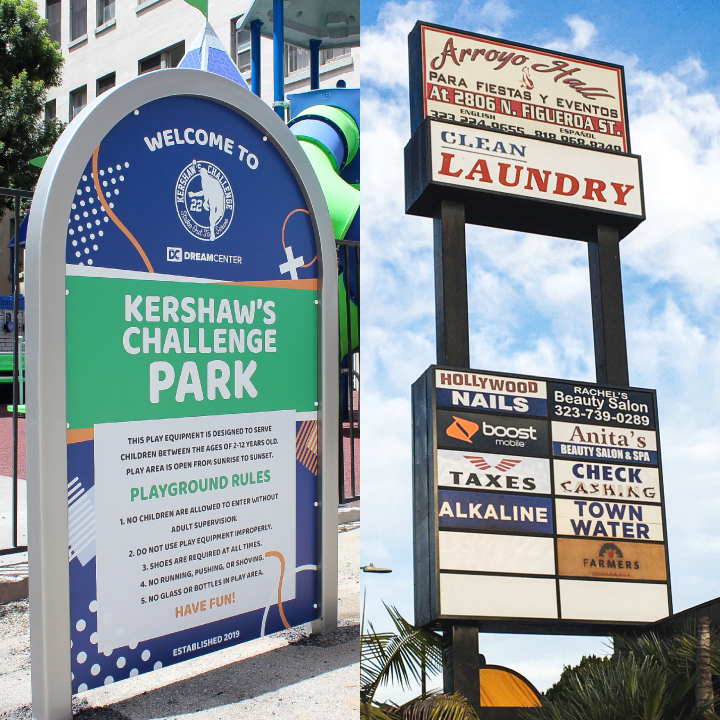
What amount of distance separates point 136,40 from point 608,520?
17.8 metres

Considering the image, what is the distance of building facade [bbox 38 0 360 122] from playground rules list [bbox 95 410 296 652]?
1501 cm

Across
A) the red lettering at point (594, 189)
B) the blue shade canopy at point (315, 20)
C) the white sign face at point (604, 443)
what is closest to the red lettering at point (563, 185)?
the red lettering at point (594, 189)

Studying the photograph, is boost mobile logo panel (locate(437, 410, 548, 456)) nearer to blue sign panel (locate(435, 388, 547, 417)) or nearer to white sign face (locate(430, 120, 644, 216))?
blue sign panel (locate(435, 388, 547, 417))

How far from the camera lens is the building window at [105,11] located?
18.0 meters

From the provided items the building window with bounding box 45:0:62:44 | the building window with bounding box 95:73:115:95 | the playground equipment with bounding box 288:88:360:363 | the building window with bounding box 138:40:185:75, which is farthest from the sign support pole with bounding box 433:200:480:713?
the building window with bounding box 95:73:115:95

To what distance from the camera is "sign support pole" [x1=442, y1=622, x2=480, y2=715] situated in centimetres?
391

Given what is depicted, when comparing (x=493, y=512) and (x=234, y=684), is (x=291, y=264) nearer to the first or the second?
(x=234, y=684)

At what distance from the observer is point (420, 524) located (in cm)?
410

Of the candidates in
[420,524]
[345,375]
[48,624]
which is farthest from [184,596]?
[345,375]

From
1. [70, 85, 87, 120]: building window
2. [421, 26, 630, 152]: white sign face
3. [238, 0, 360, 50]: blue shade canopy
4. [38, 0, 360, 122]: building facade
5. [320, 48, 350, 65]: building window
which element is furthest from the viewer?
[70, 85, 87, 120]: building window

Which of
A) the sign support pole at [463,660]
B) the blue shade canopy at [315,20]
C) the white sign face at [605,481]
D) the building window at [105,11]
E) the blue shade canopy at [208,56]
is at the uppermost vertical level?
the building window at [105,11]

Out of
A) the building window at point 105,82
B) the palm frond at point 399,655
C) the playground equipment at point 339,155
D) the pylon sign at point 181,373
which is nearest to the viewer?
the pylon sign at point 181,373

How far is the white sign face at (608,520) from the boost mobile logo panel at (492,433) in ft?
1.29

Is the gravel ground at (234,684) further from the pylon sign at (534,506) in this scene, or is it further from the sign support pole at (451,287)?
the sign support pole at (451,287)
